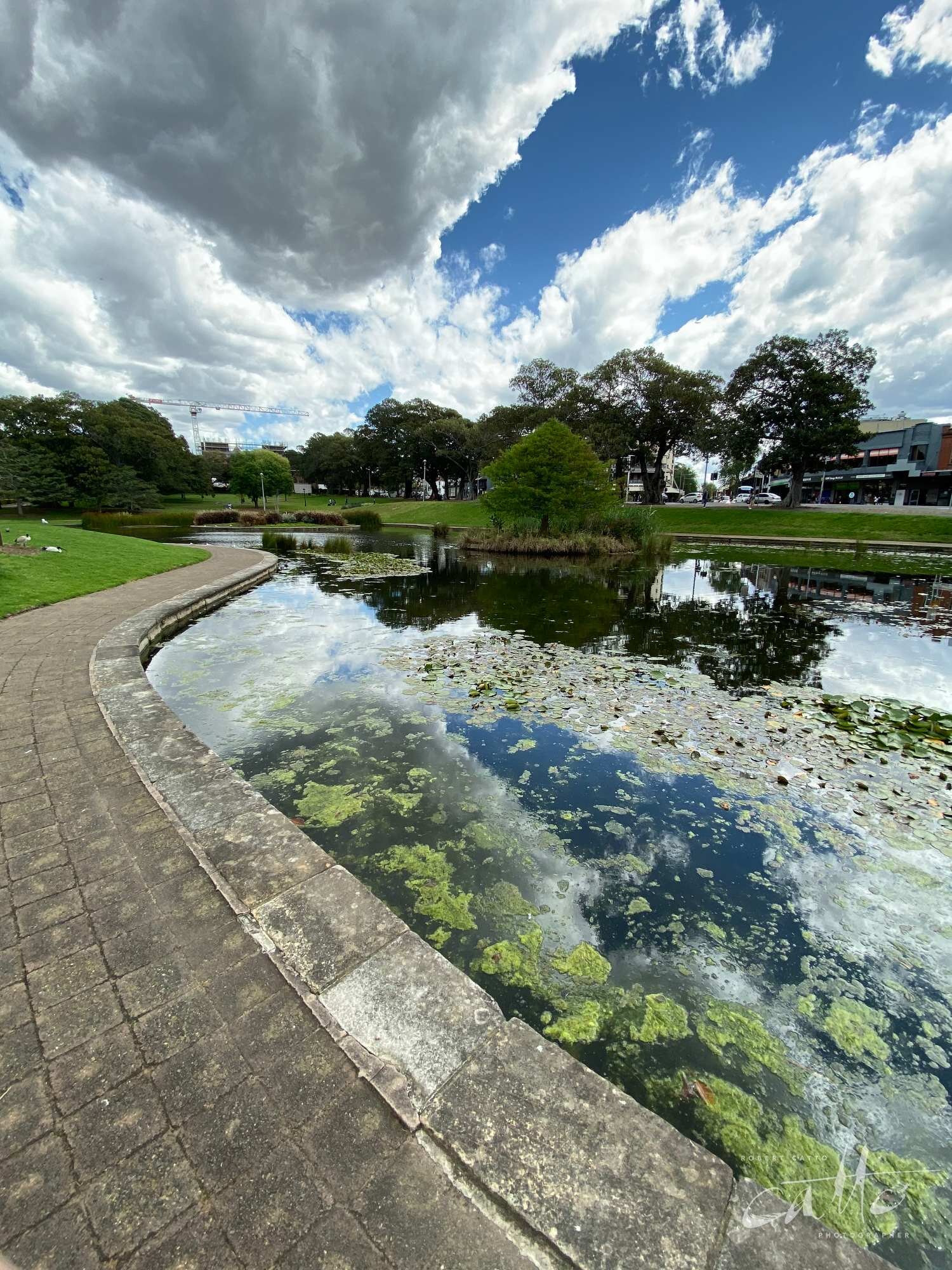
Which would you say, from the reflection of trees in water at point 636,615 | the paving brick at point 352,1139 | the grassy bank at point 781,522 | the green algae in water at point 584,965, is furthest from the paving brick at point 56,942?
the grassy bank at point 781,522

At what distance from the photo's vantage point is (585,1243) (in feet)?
4.07

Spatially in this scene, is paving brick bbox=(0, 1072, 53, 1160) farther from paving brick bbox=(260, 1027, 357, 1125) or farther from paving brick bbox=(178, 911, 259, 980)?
paving brick bbox=(260, 1027, 357, 1125)

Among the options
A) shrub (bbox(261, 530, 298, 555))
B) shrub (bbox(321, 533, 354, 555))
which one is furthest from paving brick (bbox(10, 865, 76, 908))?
shrub (bbox(261, 530, 298, 555))

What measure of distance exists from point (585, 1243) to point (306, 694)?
16.7 ft

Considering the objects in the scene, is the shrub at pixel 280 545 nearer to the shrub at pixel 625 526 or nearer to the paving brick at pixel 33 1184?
the shrub at pixel 625 526

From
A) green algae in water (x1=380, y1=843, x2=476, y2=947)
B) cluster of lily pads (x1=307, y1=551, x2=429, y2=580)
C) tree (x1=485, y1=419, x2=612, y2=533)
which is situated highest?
tree (x1=485, y1=419, x2=612, y2=533)

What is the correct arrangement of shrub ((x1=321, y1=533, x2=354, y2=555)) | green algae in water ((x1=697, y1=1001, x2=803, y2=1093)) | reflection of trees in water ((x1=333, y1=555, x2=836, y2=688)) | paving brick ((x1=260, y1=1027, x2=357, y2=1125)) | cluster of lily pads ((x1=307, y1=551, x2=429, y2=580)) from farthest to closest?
shrub ((x1=321, y1=533, x2=354, y2=555)) → cluster of lily pads ((x1=307, y1=551, x2=429, y2=580)) → reflection of trees in water ((x1=333, y1=555, x2=836, y2=688)) → green algae in water ((x1=697, y1=1001, x2=803, y2=1093)) → paving brick ((x1=260, y1=1027, x2=357, y2=1125))

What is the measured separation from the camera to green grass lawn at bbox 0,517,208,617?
9.60 m

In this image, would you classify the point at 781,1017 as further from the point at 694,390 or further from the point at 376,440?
the point at 376,440

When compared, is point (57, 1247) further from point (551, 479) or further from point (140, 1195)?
point (551, 479)

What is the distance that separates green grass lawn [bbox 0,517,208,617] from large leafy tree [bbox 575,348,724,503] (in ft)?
103

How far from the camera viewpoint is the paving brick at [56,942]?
6.83 ft

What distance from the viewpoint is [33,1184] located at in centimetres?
134

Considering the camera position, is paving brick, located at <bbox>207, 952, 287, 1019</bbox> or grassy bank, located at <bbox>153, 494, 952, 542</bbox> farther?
grassy bank, located at <bbox>153, 494, 952, 542</bbox>
